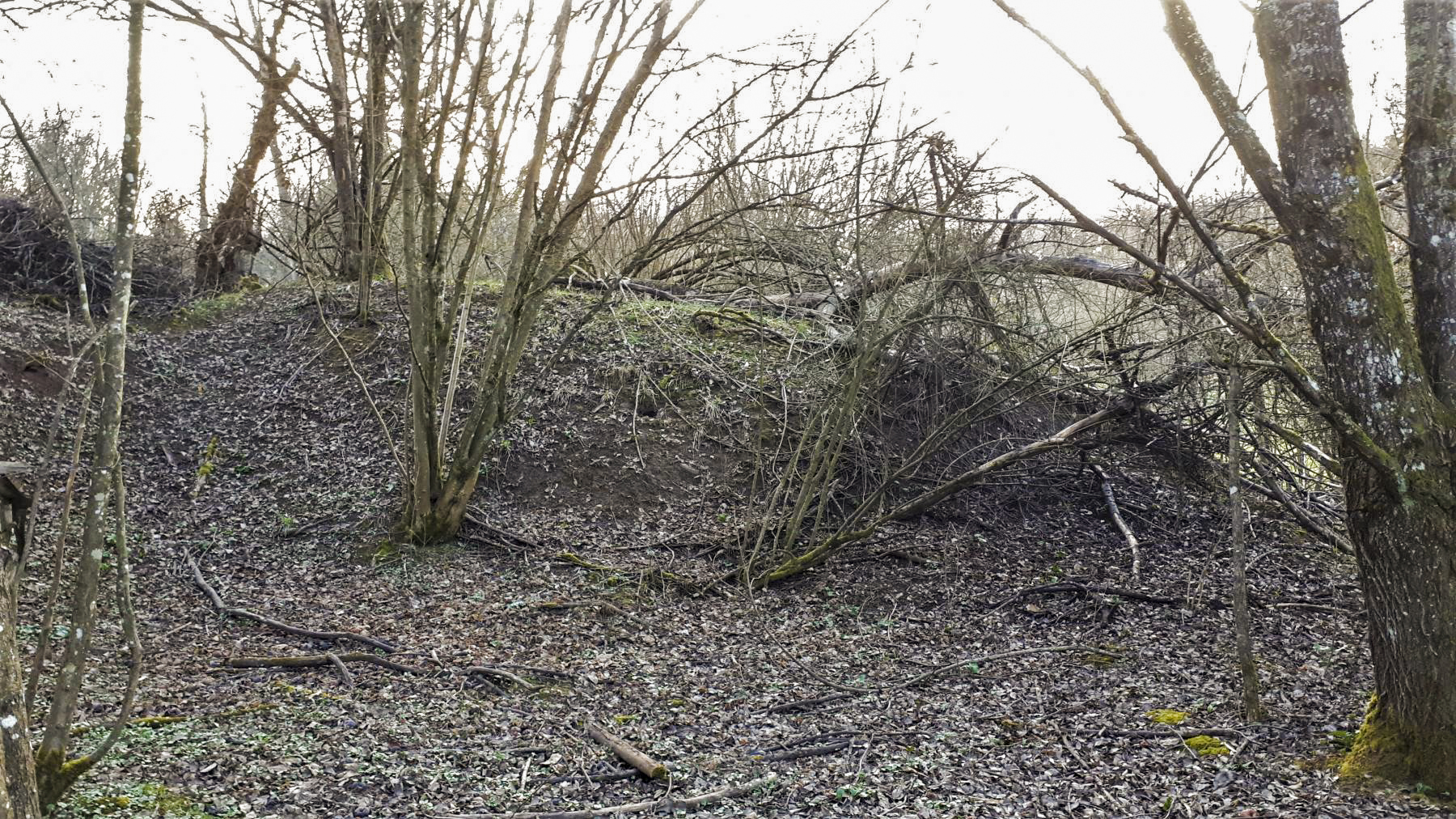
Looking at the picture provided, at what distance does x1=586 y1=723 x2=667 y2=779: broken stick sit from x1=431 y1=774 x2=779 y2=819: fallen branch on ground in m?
0.18

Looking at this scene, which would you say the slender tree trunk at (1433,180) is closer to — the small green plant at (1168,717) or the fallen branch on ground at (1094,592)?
the small green plant at (1168,717)

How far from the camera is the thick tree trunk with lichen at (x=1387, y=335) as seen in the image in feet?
11.3

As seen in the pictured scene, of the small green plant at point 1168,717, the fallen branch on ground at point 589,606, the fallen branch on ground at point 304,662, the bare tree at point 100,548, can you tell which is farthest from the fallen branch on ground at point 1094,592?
the bare tree at point 100,548

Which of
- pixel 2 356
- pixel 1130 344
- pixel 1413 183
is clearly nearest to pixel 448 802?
pixel 1413 183

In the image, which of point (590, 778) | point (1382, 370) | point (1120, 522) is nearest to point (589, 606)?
point (590, 778)

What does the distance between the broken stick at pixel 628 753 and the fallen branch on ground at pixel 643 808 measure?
0.18 m

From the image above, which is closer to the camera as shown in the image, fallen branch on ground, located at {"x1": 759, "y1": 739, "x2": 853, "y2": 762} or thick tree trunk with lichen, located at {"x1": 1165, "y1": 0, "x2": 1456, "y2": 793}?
thick tree trunk with lichen, located at {"x1": 1165, "y1": 0, "x2": 1456, "y2": 793}

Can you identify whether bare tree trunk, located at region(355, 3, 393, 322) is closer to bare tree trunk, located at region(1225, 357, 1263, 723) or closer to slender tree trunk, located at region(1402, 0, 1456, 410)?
bare tree trunk, located at region(1225, 357, 1263, 723)

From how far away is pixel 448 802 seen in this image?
3.65 m

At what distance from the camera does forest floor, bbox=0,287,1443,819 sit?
3.79 metres

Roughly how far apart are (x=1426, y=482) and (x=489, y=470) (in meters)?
6.41

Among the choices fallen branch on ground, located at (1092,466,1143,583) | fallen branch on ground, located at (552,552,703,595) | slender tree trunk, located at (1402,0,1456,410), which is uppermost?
slender tree trunk, located at (1402,0,1456,410)

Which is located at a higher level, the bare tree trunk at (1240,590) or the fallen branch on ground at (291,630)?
the bare tree trunk at (1240,590)

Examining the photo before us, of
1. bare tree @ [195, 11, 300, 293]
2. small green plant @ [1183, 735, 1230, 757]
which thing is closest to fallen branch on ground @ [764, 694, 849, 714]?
small green plant @ [1183, 735, 1230, 757]
